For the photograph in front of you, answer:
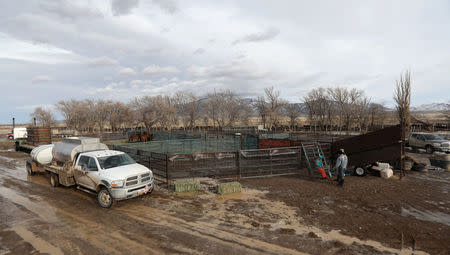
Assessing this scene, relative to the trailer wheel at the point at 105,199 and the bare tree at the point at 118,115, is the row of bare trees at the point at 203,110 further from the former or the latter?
the trailer wheel at the point at 105,199

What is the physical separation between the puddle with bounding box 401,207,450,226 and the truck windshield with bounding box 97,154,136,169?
35.7ft

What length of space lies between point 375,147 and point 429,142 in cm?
1315

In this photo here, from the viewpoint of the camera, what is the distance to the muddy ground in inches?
232

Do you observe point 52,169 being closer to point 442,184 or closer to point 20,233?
point 20,233

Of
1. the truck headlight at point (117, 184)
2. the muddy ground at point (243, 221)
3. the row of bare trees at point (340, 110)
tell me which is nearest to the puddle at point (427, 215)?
the muddy ground at point (243, 221)

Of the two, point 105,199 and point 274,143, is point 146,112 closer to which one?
point 274,143

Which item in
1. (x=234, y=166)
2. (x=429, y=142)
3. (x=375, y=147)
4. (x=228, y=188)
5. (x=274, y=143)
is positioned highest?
(x=375, y=147)

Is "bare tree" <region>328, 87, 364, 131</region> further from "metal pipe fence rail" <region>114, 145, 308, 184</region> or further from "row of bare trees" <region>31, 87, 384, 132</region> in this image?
"metal pipe fence rail" <region>114, 145, 308, 184</region>

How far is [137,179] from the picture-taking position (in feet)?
29.7

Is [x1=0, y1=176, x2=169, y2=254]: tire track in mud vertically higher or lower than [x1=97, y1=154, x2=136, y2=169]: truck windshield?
lower

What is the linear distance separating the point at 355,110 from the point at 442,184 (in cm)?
4946

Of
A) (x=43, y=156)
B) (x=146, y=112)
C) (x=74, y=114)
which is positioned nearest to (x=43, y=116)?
(x=74, y=114)

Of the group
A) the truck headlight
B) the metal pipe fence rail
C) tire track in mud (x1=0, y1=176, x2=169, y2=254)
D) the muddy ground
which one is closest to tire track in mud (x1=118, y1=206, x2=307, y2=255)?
the muddy ground

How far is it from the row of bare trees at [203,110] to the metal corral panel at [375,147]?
161 feet
